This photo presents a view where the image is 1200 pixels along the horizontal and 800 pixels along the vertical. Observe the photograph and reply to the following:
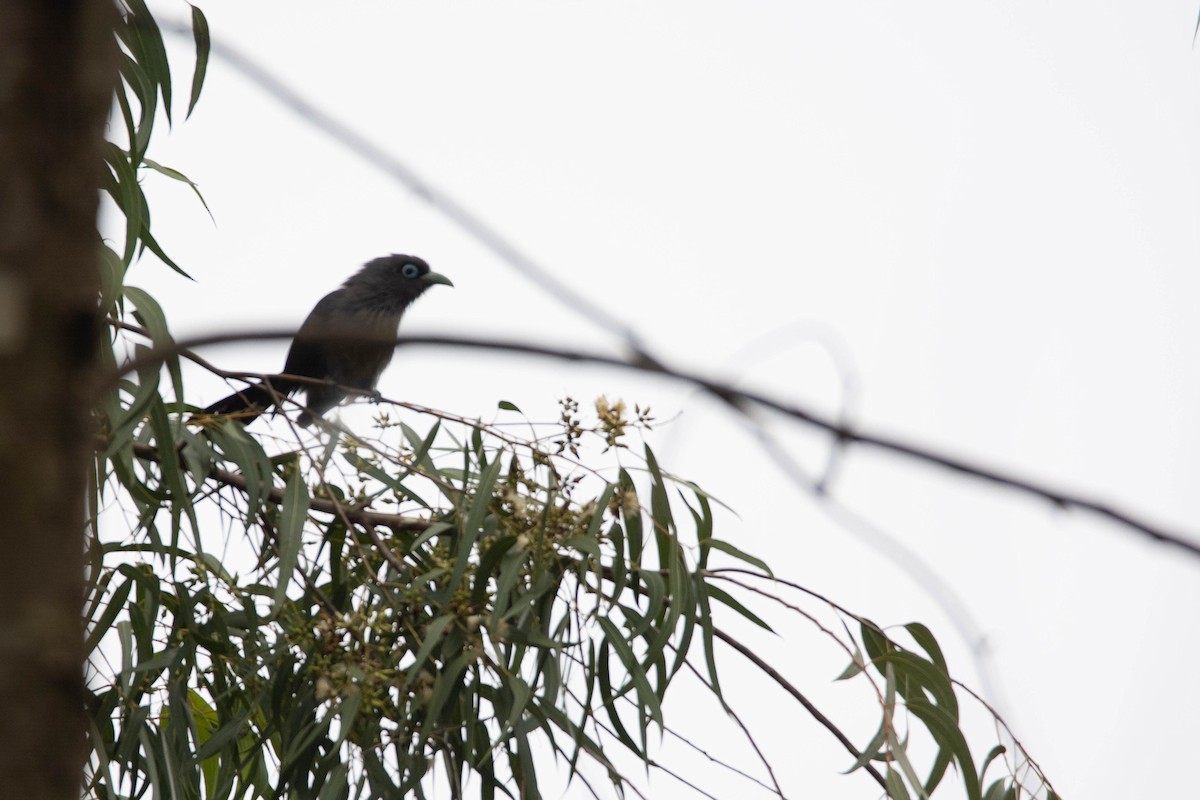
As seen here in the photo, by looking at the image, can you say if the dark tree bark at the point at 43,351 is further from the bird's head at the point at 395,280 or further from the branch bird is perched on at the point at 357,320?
the bird's head at the point at 395,280

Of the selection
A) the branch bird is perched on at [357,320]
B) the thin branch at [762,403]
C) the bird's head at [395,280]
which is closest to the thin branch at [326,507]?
the branch bird is perched on at [357,320]

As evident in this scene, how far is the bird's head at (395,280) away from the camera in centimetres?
568

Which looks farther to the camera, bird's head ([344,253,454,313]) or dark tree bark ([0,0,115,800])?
bird's head ([344,253,454,313])

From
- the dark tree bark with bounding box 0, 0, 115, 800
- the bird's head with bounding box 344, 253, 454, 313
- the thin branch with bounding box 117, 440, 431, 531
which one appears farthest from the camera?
the bird's head with bounding box 344, 253, 454, 313

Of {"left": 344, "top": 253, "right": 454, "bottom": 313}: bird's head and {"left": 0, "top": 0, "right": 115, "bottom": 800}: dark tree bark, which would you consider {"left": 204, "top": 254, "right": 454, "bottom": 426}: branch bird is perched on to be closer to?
{"left": 344, "top": 253, "right": 454, "bottom": 313}: bird's head

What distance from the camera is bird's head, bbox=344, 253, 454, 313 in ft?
18.6

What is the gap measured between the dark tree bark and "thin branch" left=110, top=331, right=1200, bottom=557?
0.06 meters

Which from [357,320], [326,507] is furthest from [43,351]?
[357,320]

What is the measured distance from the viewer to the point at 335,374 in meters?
5.14

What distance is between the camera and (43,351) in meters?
0.68

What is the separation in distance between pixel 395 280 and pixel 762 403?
5.08 metres

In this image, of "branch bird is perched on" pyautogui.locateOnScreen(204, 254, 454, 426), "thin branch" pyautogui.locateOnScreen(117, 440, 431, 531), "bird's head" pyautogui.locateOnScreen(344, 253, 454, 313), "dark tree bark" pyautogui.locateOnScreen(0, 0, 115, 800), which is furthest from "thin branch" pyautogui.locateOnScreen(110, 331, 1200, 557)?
"bird's head" pyautogui.locateOnScreen(344, 253, 454, 313)

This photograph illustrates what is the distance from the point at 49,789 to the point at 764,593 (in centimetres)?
220

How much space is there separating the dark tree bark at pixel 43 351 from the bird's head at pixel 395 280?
5.01 m
